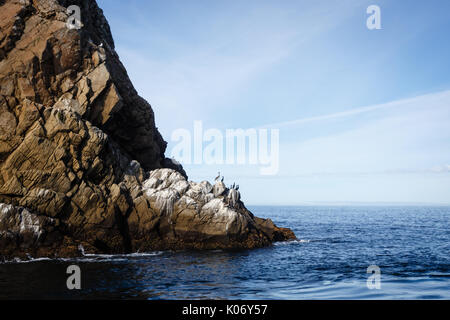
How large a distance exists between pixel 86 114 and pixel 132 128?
11736 millimetres

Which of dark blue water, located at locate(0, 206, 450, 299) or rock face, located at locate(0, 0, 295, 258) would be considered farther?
rock face, located at locate(0, 0, 295, 258)

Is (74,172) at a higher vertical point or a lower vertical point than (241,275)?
higher

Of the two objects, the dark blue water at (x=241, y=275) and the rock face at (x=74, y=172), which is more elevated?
the rock face at (x=74, y=172)

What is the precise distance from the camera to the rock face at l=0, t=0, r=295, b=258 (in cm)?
3534

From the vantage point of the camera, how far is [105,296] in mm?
22828

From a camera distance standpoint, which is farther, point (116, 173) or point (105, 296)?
point (116, 173)

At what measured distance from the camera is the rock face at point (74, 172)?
116ft

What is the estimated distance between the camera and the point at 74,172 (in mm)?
38125

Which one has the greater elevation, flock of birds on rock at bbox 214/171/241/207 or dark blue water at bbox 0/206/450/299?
flock of birds on rock at bbox 214/171/241/207

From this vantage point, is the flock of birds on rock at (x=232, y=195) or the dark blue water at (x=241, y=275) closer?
the dark blue water at (x=241, y=275)

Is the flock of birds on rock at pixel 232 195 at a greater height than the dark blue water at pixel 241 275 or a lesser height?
greater

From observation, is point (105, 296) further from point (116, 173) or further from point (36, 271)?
point (116, 173)
